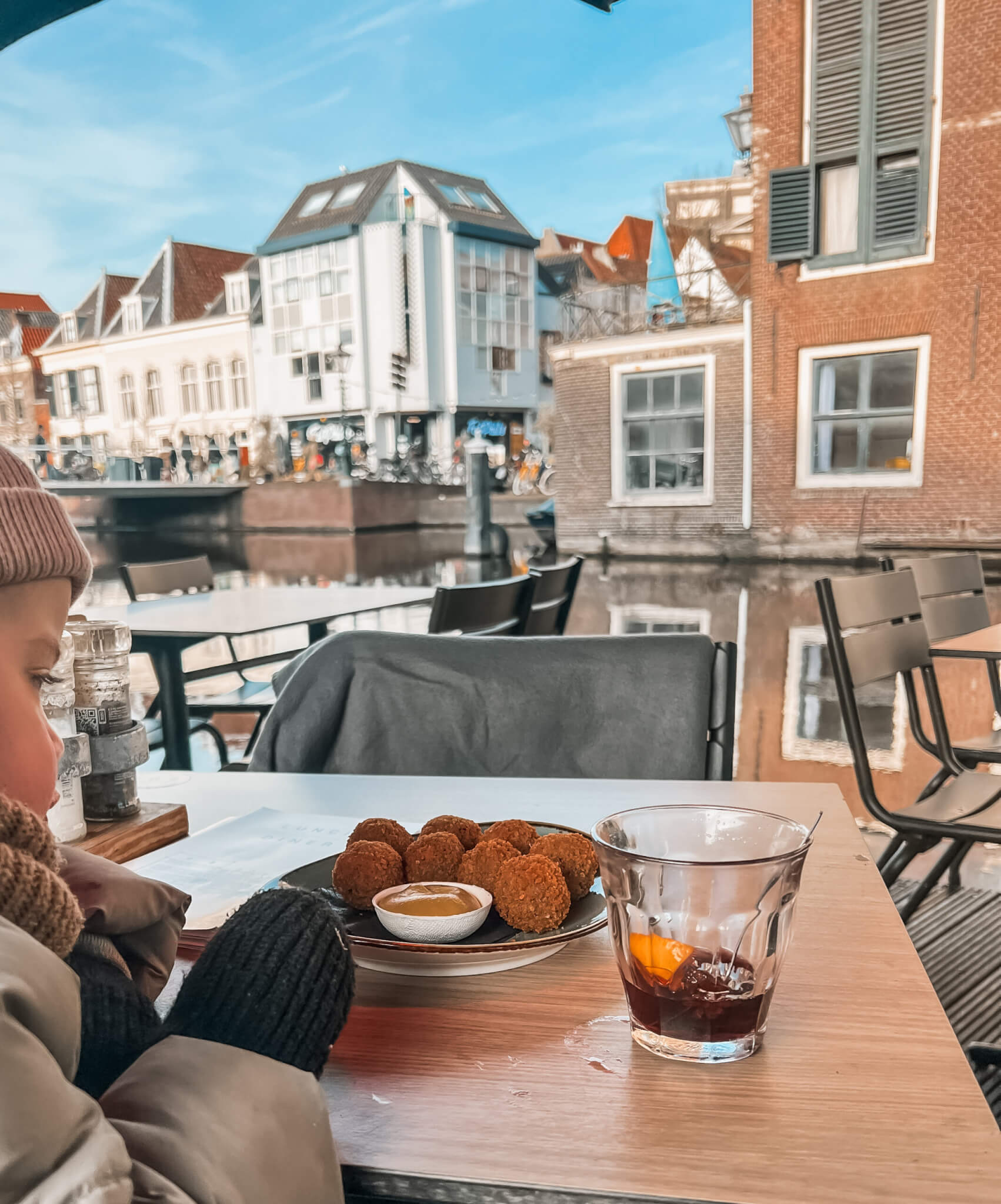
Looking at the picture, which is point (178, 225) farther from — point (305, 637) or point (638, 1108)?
point (638, 1108)

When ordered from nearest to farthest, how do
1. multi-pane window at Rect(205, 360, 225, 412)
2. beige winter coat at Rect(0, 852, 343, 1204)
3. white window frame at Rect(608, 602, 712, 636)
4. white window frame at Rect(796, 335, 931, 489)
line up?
beige winter coat at Rect(0, 852, 343, 1204) → white window frame at Rect(608, 602, 712, 636) → white window frame at Rect(796, 335, 931, 489) → multi-pane window at Rect(205, 360, 225, 412)

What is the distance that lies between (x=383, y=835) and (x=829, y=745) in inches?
106

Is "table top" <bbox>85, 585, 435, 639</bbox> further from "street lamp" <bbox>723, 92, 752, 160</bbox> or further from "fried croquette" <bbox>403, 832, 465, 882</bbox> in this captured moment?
"street lamp" <bbox>723, 92, 752, 160</bbox>

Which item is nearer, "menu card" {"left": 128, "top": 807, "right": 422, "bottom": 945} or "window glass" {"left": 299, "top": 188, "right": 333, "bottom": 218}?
"menu card" {"left": 128, "top": 807, "right": 422, "bottom": 945}

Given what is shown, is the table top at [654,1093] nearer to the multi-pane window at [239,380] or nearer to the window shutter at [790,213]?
the window shutter at [790,213]

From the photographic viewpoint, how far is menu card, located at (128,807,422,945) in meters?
0.62

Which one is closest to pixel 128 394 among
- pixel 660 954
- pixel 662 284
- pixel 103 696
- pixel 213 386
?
pixel 213 386

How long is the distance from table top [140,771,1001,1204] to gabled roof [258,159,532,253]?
2122 centimetres

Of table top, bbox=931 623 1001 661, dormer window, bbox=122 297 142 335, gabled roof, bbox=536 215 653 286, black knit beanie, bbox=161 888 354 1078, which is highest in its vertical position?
gabled roof, bbox=536 215 653 286

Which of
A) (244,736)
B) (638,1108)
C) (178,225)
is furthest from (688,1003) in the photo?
(178,225)

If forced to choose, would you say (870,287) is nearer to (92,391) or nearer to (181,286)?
(181,286)

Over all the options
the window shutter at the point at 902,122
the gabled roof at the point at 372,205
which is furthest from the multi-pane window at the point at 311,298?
the window shutter at the point at 902,122

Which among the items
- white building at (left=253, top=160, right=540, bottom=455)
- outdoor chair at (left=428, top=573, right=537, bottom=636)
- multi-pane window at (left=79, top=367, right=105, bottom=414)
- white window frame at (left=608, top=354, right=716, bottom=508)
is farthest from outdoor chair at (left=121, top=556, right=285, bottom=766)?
multi-pane window at (left=79, top=367, right=105, bottom=414)

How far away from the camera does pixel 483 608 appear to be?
2.06 m
